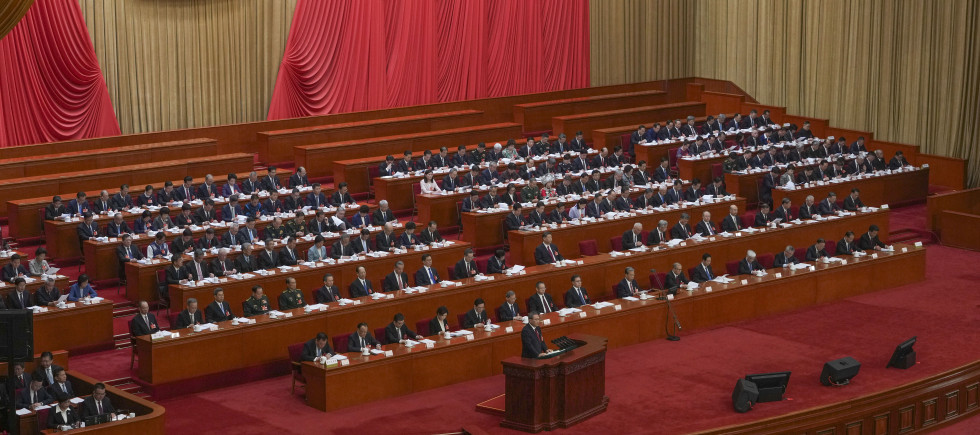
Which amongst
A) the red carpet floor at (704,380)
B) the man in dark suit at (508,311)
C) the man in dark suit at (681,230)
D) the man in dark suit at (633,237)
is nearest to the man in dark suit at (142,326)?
the red carpet floor at (704,380)

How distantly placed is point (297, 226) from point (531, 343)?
4.96 meters

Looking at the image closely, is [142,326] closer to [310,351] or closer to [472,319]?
[310,351]

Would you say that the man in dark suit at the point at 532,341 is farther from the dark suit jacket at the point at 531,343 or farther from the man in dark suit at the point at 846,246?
the man in dark suit at the point at 846,246

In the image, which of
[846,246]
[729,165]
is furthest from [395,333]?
[729,165]

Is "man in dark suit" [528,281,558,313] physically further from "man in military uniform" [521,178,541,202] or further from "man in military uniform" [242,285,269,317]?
"man in military uniform" [521,178,541,202]

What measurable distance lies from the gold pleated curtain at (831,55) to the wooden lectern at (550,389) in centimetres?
1132

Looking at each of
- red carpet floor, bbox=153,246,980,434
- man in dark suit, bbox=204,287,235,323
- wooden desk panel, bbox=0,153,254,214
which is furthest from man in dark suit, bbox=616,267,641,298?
wooden desk panel, bbox=0,153,254,214

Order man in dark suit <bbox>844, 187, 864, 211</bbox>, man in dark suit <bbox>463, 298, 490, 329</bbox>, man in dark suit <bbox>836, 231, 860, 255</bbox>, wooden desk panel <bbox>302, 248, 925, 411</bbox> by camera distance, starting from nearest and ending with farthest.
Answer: wooden desk panel <bbox>302, 248, 925, 411</bbox>, man in dark suit <bbox>463, 298, 490, 329</bbox>, man in dark suit <bbox>836, 231, 860, 255</bbox>, man in dark suit <bbox>844, 187, 864, 211</bbox>

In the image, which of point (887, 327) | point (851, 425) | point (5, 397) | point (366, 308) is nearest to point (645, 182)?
point (887, 327)

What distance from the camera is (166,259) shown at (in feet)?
42.7

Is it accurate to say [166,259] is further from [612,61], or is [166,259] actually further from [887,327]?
[612,61]

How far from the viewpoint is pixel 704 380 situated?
1136 centimetres

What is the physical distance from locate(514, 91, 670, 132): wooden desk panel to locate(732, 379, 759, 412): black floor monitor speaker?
10.5m

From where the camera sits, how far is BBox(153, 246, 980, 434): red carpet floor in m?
10.3
